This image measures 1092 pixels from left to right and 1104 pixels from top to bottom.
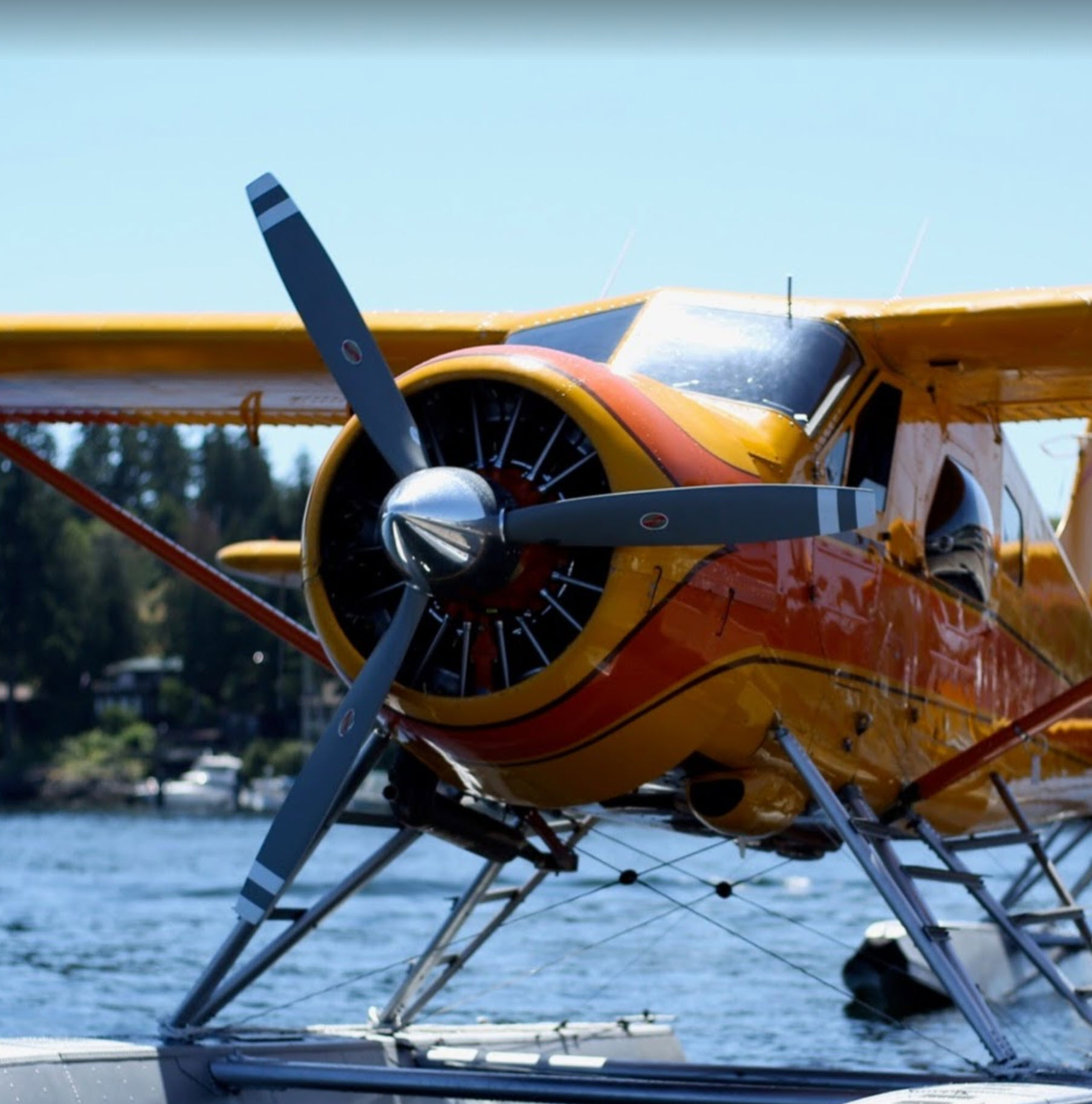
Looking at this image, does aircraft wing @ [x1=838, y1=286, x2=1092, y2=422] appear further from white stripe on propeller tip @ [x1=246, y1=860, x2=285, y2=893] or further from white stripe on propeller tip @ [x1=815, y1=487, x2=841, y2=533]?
white stripe on propeller tip @ [x1=246, y1=860, x2=285, y2=893]

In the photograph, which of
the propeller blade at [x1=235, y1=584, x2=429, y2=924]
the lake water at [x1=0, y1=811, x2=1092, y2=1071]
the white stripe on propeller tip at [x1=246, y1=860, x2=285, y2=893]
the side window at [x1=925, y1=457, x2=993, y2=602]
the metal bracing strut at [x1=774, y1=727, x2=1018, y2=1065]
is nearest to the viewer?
the propeller blade at [x1=235, y1=584, x2=429, y2=924]

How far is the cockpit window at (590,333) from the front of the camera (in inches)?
304

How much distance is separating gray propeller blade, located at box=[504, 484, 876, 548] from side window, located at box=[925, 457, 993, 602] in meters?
2.13

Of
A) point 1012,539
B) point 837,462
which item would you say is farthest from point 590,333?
point 1012,539

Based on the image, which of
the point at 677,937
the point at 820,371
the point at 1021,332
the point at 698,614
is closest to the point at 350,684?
the point at 698,614

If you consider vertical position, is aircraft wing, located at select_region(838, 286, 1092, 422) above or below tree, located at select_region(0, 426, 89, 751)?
above

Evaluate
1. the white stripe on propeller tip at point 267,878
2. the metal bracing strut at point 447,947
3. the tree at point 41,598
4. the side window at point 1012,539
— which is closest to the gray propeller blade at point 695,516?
the white stripe on propeller tip at point 267,878

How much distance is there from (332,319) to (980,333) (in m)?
2.57

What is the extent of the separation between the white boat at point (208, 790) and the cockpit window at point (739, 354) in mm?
51454

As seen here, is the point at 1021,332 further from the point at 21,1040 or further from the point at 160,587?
the point at 160,587

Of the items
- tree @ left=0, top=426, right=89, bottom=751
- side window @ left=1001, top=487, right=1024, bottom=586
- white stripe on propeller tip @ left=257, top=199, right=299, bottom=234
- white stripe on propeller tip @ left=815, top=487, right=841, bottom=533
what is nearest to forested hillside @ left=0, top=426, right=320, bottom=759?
tree @ left=0, top=426, right=89, bottom=751

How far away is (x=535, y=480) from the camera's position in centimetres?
665

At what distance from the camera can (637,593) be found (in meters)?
6.59

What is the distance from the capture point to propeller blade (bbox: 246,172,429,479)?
6750 millimetres
